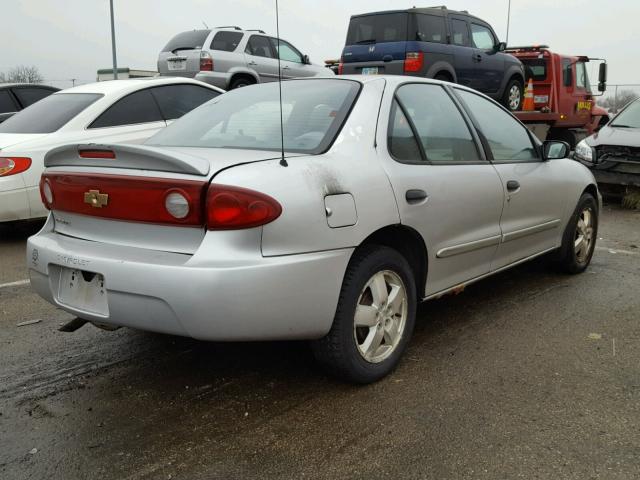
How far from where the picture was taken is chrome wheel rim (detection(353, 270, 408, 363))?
3014mm

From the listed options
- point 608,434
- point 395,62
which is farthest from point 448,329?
point 395,62

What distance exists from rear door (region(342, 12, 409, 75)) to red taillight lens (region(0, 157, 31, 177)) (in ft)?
22.1

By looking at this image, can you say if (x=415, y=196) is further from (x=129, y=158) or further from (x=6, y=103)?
(x=6, y=103)

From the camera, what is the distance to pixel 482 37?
1256 centimetres

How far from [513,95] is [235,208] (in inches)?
477

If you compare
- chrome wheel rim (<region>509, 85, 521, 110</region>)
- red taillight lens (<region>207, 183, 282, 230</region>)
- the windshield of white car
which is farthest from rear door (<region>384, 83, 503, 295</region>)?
chrome wheel rim (<region>509, 85, 521, 110</region>)

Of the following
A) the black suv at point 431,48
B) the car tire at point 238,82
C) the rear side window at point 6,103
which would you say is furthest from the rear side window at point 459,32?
the rear side window at point 6,103

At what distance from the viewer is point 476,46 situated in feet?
40.4

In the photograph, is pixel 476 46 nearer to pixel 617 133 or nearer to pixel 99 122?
pixel 617 133

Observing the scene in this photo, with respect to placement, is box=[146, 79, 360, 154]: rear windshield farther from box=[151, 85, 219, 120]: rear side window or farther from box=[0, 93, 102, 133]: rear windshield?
box=[151, 85, 219, 120]: rear side window

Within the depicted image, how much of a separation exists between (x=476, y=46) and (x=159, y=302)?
441 inches

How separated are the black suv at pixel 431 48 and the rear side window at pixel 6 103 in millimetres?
5908

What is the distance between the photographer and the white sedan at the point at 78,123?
610 cm

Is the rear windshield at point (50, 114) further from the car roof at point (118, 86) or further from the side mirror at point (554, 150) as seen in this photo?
the side mirror at point (554, 150)
